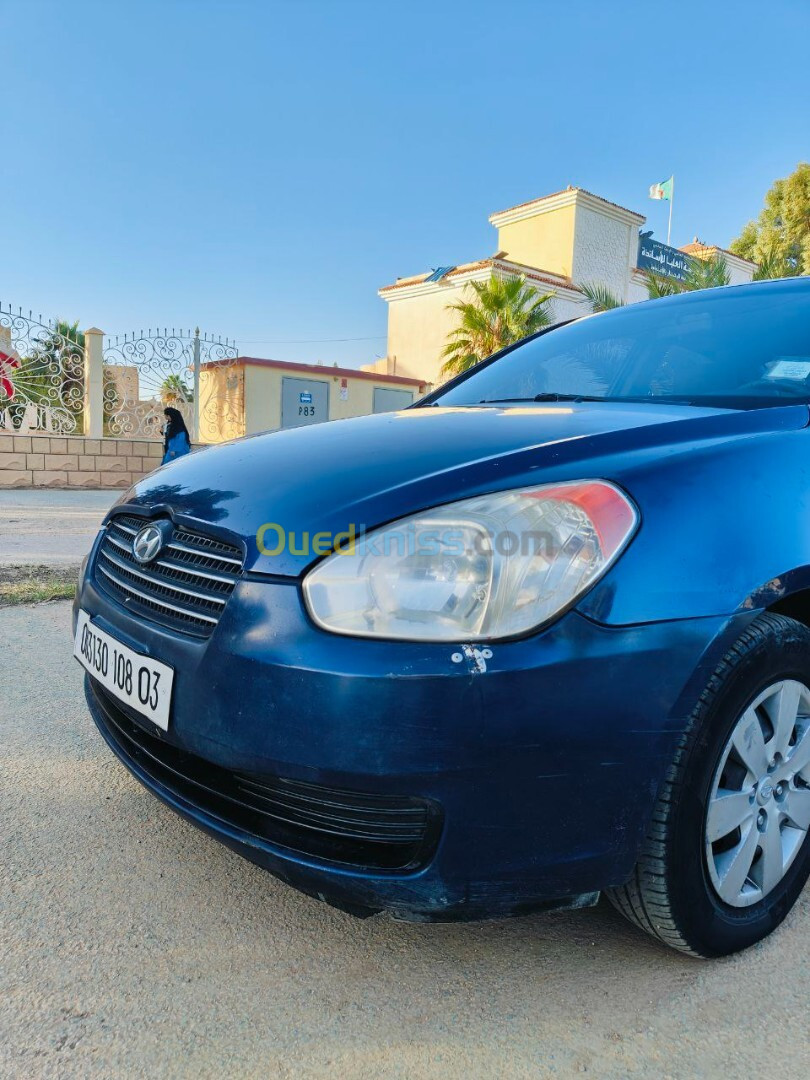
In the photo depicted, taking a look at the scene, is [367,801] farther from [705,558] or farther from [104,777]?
[104,777]

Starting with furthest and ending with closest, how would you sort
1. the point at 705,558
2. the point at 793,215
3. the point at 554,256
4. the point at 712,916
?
1. the point at 793,215
2. the point at 554,256
3. the point at 712,916
4. the point at 705,558

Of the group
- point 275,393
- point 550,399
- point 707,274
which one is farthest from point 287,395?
point 550,399

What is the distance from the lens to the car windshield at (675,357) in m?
1.97

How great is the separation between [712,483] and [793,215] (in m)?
28.1

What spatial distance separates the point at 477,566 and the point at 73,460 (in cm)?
1170

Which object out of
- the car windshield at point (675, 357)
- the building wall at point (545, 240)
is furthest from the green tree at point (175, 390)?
the building wall at point (545, 240)

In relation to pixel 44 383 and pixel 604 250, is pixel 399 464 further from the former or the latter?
pixel 604 250

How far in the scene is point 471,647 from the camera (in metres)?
1.17

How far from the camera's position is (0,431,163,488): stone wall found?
1113 centimetres

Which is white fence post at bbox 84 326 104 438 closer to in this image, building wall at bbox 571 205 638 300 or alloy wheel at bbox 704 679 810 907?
alloy wheel at bbox 704 679 810 907

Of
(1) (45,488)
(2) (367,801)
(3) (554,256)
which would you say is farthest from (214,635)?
(3) (554,256)

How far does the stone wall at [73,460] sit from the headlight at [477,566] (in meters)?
11.1

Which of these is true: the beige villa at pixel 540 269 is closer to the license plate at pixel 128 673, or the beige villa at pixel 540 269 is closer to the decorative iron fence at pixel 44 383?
the decorative iron fence at pixel 44 383

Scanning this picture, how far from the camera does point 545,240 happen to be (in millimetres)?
21734
